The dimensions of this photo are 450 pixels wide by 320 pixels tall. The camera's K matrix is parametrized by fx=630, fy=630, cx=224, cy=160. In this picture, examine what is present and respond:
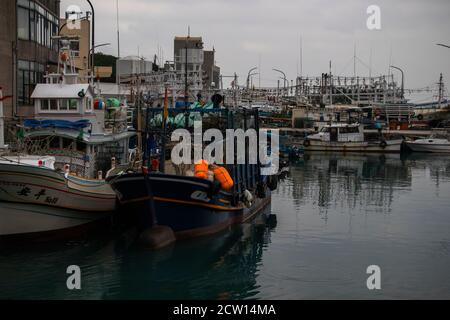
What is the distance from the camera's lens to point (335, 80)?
348 feet

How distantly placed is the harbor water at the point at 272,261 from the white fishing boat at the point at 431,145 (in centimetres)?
3643

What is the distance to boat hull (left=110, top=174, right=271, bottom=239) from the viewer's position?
19.2 meters

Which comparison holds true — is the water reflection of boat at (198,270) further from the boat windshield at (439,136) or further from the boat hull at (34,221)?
the boat windshield at (439,136)

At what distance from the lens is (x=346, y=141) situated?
6375 centimetres

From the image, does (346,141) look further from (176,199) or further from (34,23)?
(176,199)

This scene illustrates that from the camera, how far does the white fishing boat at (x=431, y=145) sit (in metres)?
62.9

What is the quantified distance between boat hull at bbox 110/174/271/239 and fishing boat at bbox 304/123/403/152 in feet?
144

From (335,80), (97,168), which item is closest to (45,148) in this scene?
(97,168)

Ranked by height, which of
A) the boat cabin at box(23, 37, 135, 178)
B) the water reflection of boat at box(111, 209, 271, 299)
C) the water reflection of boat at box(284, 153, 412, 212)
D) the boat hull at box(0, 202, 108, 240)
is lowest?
the water reflection of boat at box(111, 209, 271, 299)

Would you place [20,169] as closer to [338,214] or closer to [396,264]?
[396,264]

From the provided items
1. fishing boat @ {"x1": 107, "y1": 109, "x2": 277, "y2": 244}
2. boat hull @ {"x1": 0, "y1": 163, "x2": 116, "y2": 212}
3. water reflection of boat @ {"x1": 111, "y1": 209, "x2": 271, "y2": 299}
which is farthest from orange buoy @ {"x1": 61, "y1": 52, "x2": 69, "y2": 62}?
water reflection of boat @ {"x1": 111, "y1": 209, "x2": 271, "y2": 299}

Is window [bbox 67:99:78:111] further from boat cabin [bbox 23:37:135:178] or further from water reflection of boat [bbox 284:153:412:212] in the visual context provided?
water reflection of boat [bbox 284:153:412:212]

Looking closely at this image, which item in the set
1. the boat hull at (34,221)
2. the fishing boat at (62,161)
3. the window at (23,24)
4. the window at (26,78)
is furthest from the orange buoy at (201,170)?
the window at (23,24)

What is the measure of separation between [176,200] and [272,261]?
3489 mm
